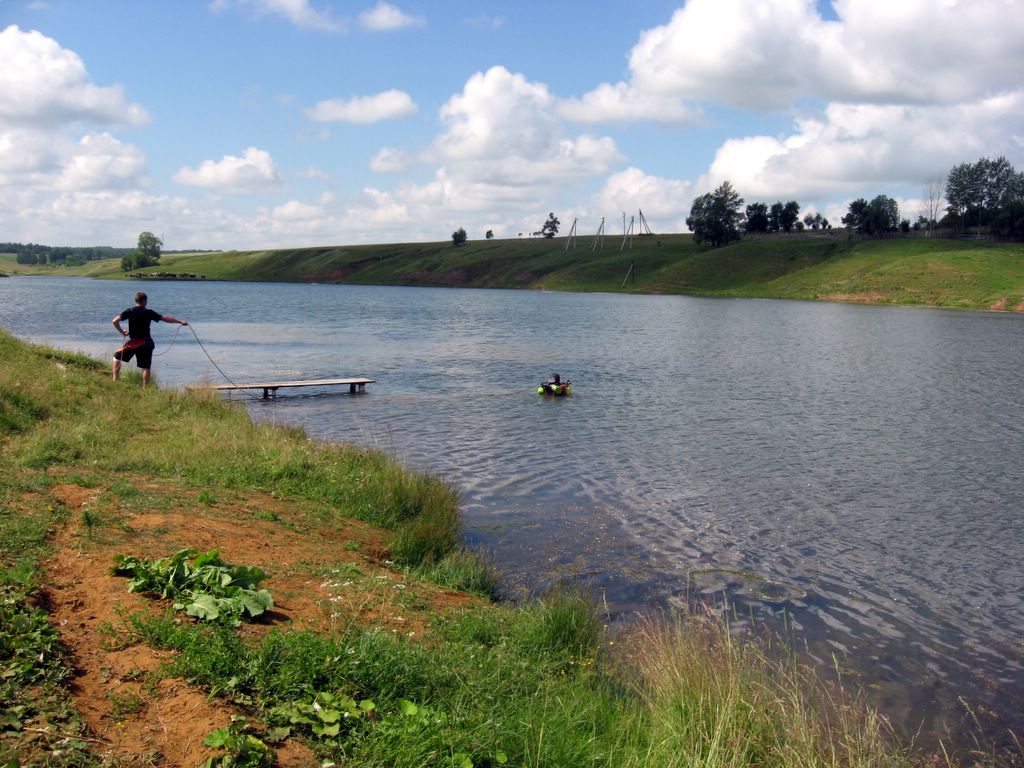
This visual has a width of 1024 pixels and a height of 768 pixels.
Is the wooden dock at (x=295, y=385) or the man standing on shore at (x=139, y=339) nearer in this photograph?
the man standing on shore at (x=139, y=339)

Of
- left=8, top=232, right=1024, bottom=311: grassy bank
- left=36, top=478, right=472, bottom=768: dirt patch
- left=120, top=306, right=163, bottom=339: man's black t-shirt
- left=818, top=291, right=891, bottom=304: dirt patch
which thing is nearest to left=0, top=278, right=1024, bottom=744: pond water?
left=36, top=478, right=472, bottom=768: dirt patch

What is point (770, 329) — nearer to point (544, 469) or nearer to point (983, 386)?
point (983, 386)

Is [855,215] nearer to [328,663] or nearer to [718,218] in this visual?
[718,218]

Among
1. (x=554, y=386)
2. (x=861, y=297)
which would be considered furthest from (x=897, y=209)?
(x=554, y=386)

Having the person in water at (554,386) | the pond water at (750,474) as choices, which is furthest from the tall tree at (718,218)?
the person in water at (554,386)

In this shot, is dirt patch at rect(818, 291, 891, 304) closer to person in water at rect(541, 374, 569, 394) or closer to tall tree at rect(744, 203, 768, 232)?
tall tree at rect(744, 203, 768, 232)

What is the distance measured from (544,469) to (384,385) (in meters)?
14.1

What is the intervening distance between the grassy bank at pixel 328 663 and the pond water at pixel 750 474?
A: 4.93ft

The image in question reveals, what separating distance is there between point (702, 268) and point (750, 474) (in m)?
120

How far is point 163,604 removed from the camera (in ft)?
22.0

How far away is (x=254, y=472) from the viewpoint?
12711mm

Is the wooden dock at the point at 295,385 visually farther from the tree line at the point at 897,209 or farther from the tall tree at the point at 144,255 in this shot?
the tall tree at the point at 144,255

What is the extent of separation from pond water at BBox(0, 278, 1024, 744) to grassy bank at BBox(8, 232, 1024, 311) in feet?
198

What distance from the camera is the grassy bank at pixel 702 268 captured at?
10150cm
